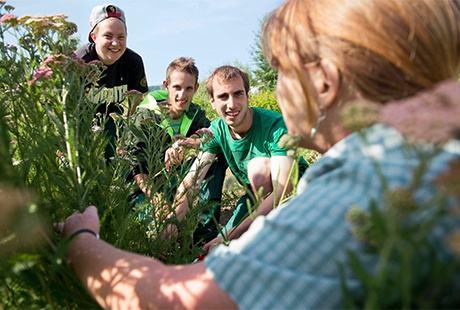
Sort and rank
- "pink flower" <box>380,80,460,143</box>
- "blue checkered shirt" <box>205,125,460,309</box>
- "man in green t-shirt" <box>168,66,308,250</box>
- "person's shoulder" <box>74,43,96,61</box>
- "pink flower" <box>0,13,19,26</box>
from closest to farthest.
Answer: "pink flower" <box>380,80,460,143</box>, "blue checkered shirt" <box>205,125,460,309</box>, "pink flower" <box>0,13,19,26</box>, "man in green t-shirt" <box>168,66,308,250</box>, "person's shoulder" <box>74,43,96,61</box>

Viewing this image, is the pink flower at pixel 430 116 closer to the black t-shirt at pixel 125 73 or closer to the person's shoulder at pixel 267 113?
the person's shoulder at pixel 267 113

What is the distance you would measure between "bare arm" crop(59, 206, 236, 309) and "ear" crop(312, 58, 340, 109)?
0.43 metres

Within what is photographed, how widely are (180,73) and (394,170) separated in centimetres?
346

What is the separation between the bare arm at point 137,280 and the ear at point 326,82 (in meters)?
0.43

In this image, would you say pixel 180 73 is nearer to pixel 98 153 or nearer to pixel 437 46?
pixel 98 153

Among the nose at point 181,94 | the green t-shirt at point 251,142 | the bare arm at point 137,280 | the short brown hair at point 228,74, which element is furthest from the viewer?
the nose at point 181,94

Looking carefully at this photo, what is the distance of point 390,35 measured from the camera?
95 centimetres

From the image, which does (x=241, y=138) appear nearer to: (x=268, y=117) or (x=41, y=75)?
(x=268, y=117)

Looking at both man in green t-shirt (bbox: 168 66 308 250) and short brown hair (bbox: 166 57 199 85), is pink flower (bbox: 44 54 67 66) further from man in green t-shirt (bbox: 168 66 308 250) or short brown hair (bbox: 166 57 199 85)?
short brown hair (bbox: 166 57 199 85)

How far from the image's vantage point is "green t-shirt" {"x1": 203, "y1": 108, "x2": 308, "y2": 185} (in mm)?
3339

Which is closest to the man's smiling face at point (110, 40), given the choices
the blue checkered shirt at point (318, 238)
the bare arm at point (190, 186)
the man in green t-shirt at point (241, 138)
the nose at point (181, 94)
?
the nose at point (181, 94)

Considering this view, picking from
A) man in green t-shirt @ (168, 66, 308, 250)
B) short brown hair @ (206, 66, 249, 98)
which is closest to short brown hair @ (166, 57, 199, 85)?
short brown hair @ (206, 66, 249, 98)

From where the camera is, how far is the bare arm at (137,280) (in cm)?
91

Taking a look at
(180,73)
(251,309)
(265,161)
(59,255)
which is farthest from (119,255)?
(180,73)
